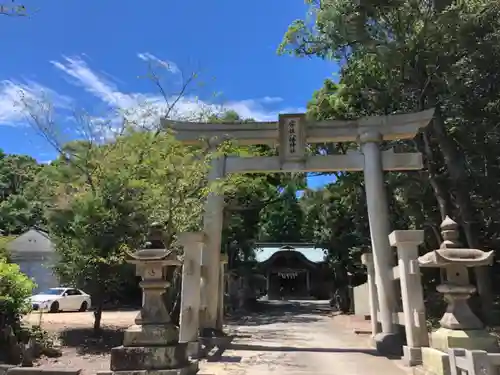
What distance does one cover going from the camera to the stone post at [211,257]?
12609mm

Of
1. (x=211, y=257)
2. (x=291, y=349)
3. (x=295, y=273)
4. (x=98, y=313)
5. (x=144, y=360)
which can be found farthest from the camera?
(x=295, y=273)

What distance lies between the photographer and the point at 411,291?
10.2 metres

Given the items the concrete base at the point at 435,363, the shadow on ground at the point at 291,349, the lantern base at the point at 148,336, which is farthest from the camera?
the shadow on ground at the point at 291,349

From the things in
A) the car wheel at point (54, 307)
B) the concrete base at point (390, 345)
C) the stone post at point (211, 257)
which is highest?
the stone post at point (211, 257)

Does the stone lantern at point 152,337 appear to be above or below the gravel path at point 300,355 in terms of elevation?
above

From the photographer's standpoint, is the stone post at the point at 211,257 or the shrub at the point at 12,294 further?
the stone post at the point at 211,257

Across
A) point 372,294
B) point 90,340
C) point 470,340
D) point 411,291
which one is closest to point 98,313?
point 90,340

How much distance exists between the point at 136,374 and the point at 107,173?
26.0 feet

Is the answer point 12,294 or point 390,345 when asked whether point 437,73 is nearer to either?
point 390,345

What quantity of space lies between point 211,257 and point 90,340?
5068 mm

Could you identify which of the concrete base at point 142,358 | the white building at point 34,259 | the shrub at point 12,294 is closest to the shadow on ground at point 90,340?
the shrub at point 12,294

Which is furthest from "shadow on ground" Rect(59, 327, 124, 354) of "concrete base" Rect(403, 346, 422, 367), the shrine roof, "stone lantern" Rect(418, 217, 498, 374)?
the shrine roof

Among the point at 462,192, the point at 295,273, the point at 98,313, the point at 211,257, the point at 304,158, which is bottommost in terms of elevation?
the point at 98,313

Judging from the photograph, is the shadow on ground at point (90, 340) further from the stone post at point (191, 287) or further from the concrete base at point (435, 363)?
the concrete base at point (435, 363)
